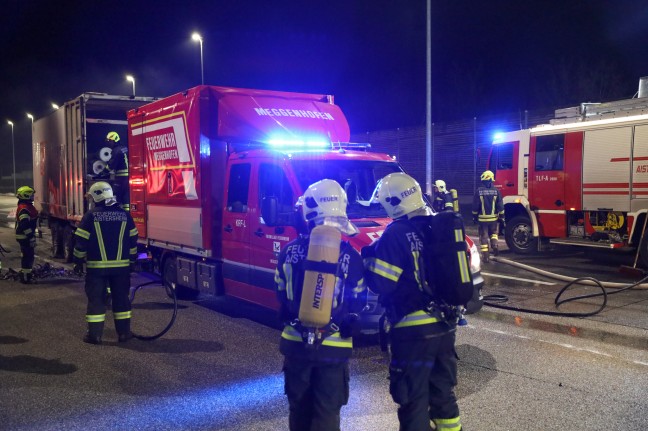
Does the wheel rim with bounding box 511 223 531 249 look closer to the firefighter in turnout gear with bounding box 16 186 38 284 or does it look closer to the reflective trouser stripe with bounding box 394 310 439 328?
the firefighter in turnout gear with bounding box 16 186 38 284

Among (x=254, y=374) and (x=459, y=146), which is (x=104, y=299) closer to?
(x=254, y=374)

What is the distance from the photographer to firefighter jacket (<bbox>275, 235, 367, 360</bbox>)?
3.38 metres

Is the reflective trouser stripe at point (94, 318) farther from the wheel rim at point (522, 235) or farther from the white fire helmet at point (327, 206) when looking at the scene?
the wheel rim at point (522, 235)

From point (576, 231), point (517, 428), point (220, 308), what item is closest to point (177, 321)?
point (220, 308)

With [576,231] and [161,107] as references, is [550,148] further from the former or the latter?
[161,107]

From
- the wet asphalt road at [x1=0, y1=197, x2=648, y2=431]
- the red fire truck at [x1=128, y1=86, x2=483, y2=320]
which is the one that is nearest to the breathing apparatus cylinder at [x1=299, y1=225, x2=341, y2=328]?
the wet asphalt road at [x1=0, y1=197, x2=648, y2=431]

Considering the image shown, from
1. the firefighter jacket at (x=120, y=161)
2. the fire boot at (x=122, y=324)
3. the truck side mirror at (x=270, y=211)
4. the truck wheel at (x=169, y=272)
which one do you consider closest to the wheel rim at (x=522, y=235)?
the truck wheel at (x=169, y=272)

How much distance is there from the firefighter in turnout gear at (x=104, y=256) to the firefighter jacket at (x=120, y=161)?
4.75 m

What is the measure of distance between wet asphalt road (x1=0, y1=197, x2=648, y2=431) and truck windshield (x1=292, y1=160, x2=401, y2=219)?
1501 millimetres

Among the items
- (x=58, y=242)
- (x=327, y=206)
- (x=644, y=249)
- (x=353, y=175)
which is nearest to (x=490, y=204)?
(x=644, y=249)

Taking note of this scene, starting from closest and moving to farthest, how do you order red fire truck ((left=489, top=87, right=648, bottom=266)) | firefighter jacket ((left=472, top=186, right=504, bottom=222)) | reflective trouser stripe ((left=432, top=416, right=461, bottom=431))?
1. reflective trouser stripe ((left=432, top=416, right=461, bottom=431))
2. red fire truck ((left=489, top=87, right=648, bottom=266))
3. firefighter jacket ((left=472, top=186, right=504, bottom=222))

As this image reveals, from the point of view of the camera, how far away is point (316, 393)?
3342 mm

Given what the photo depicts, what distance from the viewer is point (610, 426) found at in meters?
4.37

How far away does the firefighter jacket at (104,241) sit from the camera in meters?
6.86
